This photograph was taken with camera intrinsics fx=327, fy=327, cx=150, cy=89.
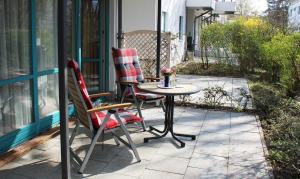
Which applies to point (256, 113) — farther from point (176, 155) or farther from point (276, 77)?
point (276, 77)

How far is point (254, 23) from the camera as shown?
11422 millimetres

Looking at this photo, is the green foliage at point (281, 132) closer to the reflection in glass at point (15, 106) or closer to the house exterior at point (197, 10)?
the reflection in glass at point (15, 106)

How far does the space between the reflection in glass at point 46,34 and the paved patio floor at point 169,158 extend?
1115mm

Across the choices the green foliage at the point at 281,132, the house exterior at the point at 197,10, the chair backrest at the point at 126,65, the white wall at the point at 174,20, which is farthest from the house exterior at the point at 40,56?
the house exterior at the point at 197,10

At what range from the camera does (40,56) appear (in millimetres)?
4527

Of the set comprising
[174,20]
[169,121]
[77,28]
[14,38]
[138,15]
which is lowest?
[169,121]

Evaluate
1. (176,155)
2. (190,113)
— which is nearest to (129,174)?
(176,155)

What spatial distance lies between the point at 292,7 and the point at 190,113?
127 feet

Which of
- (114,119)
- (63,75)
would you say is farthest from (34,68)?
(63,75)

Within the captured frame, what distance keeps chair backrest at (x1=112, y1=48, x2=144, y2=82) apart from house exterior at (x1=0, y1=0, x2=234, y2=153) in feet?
2.20

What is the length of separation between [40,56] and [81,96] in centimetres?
144

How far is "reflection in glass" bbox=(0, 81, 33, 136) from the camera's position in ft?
12.8

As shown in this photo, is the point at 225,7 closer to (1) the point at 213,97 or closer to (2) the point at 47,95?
(1) the point at 213,97

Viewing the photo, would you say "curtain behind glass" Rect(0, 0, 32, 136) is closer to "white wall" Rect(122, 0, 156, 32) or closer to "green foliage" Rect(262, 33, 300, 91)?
"white wall" Rect(122, 0, 156, 32)
